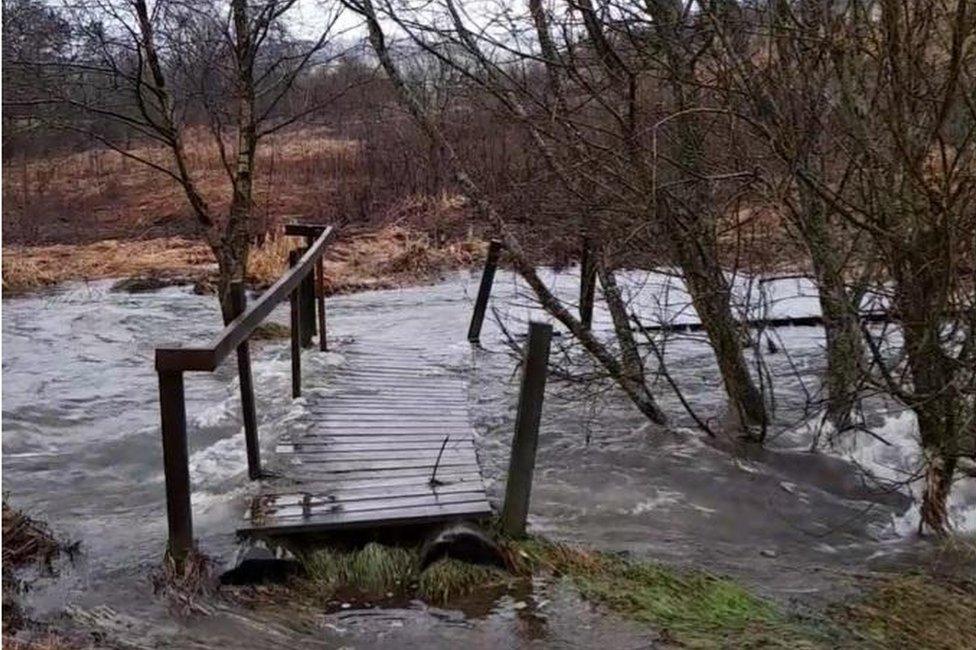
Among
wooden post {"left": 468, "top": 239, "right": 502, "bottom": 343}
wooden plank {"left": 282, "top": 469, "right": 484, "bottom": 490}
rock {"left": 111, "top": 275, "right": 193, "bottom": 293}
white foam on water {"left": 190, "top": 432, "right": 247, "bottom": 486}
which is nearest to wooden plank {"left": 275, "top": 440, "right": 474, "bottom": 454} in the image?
white foam on water {"left": 190, "top": 432, "right": 247, "bottom": 486}

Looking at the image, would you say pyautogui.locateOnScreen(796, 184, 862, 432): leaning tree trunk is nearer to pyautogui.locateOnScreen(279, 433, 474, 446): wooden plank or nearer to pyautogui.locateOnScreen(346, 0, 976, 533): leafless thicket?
pyautogui.locateOnScreen(346, 0, 976, 533): leafless thicket

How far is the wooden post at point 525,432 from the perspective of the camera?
190 inches

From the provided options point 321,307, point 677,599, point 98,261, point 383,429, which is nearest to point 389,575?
point 677,599

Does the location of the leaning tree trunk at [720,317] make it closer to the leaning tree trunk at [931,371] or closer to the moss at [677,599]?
the leaning tree trunk at [931,371]

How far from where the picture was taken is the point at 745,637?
3797 millimetres

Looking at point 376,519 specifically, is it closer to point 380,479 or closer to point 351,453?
point 380,479

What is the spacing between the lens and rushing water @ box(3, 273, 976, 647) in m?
4.08

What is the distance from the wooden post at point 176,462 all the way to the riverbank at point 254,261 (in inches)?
417

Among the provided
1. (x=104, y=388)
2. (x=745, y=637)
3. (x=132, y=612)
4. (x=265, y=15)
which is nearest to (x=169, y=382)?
(x=132, y=612)

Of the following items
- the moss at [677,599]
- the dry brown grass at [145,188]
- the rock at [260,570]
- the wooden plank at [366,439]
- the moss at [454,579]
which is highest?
the dry brown grass at [145,188]

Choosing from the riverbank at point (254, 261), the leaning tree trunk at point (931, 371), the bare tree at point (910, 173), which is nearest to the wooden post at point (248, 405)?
the bare tree at point (910, 173)

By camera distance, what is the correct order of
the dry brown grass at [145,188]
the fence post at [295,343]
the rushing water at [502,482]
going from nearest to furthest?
the rushing water at [502,482] → the fence post at [295,343] → the dry brown grass at [145,188]

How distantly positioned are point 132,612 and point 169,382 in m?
0.94

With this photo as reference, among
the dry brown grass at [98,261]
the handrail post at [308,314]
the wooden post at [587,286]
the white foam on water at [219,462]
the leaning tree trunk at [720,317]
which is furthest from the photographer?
the dry brown grass at [98,261]
